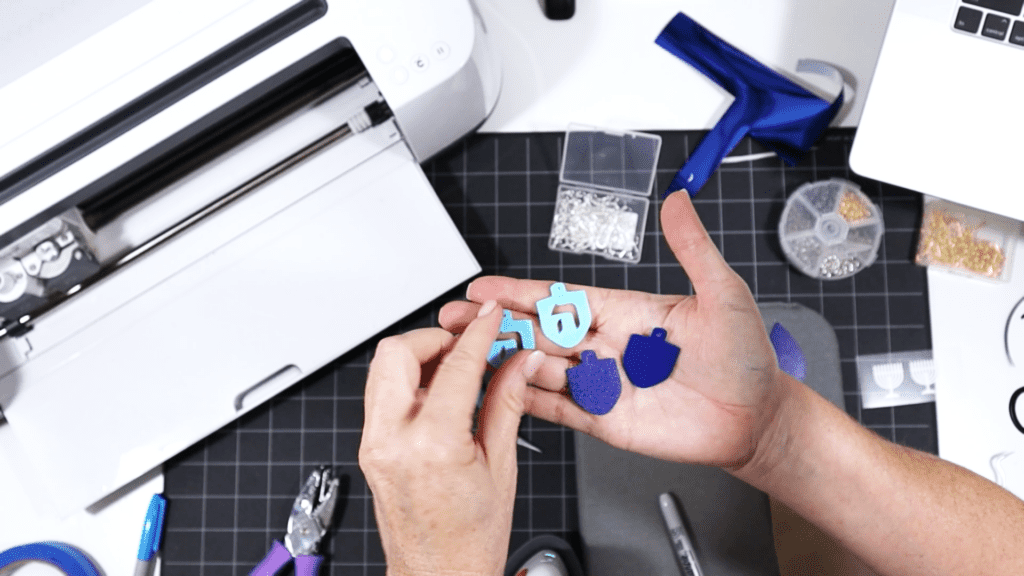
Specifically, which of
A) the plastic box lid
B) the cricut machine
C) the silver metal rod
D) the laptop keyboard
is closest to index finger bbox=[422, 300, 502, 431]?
the cricut machine

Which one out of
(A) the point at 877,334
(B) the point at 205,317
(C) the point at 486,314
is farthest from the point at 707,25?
(B) the point at 205,317

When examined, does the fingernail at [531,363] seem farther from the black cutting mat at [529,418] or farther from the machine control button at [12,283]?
the machine control button at [12,283]

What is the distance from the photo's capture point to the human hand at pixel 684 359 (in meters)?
0.80

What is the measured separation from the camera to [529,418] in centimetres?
122

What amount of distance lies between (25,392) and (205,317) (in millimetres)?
279

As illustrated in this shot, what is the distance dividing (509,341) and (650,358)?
0.63ft

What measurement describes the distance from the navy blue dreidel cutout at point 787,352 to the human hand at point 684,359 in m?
0.24

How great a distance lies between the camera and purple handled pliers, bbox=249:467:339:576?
3.73 feet

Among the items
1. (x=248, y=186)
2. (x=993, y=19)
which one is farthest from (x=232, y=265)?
(x=993, y=19)

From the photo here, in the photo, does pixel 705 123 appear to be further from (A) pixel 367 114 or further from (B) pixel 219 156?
(B) pixel 219 156

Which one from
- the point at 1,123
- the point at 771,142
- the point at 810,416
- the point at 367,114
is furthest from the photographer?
the point at 771,142

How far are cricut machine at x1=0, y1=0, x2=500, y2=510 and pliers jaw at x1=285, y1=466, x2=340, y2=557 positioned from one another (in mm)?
209

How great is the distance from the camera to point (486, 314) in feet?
2.56

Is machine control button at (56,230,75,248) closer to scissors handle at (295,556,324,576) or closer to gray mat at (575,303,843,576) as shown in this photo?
scissors handle at (295,556,324,576)
